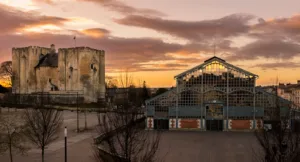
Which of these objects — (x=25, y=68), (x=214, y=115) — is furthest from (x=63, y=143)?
(x=25, y=68)

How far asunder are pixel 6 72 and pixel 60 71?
27443 millimetres

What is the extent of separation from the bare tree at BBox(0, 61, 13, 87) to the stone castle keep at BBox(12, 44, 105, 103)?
29.3 ft

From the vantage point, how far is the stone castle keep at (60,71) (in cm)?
9106

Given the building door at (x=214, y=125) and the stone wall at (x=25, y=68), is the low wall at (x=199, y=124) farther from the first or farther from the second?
the stone wall at (x=25, y=68)

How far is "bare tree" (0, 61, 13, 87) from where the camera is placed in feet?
357

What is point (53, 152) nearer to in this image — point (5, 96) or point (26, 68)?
point (5, 96)

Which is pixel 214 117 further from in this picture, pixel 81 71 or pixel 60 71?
pixel 60 71

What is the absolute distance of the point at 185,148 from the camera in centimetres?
3322

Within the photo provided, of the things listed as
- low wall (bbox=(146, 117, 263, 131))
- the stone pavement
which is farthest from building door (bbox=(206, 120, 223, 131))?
the stone pavement

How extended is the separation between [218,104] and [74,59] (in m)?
54.3

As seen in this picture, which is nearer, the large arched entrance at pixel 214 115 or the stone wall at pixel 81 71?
the large arched entrance at pixel 214 115

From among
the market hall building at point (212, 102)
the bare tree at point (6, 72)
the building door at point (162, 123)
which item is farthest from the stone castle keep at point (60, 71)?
the market hall building at point (212, 102)

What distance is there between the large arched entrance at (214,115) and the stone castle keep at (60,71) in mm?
49077

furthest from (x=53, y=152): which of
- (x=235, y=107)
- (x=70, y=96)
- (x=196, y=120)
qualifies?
(x=70, y=96)
